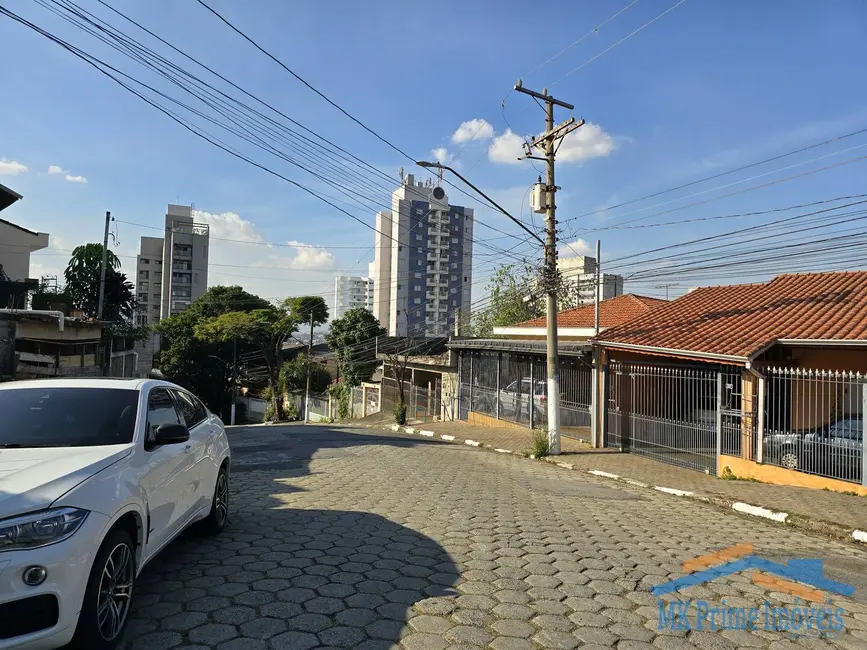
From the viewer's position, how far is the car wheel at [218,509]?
5.50 m

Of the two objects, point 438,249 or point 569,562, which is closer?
point 569,562

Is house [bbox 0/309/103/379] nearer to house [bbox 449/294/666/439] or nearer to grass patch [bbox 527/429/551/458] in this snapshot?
house [bbox 449/294/666/439]

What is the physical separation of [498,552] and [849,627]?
2.58 m

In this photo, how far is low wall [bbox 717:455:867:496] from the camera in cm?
948

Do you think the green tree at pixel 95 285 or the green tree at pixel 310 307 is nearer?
the green tree at pixel 95 285

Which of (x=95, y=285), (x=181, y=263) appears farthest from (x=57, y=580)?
(x=181, y=263)

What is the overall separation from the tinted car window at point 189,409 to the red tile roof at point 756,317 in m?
9.31

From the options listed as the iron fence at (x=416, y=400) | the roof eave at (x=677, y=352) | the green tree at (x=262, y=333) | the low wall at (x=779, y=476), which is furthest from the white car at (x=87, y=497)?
the green tree at (x=262, y=333)

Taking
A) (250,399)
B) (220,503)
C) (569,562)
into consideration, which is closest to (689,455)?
(569,562)

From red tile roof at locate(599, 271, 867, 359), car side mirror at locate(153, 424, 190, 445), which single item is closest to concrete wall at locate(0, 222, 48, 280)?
red tile roof at locate(599, 271, 867, 359)

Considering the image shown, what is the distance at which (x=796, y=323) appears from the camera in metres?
12.6

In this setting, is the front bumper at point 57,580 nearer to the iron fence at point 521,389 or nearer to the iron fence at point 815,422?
the iron fence at point 815,422

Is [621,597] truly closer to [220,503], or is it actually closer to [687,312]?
[220,503]

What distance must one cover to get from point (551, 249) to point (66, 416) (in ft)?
38.0
